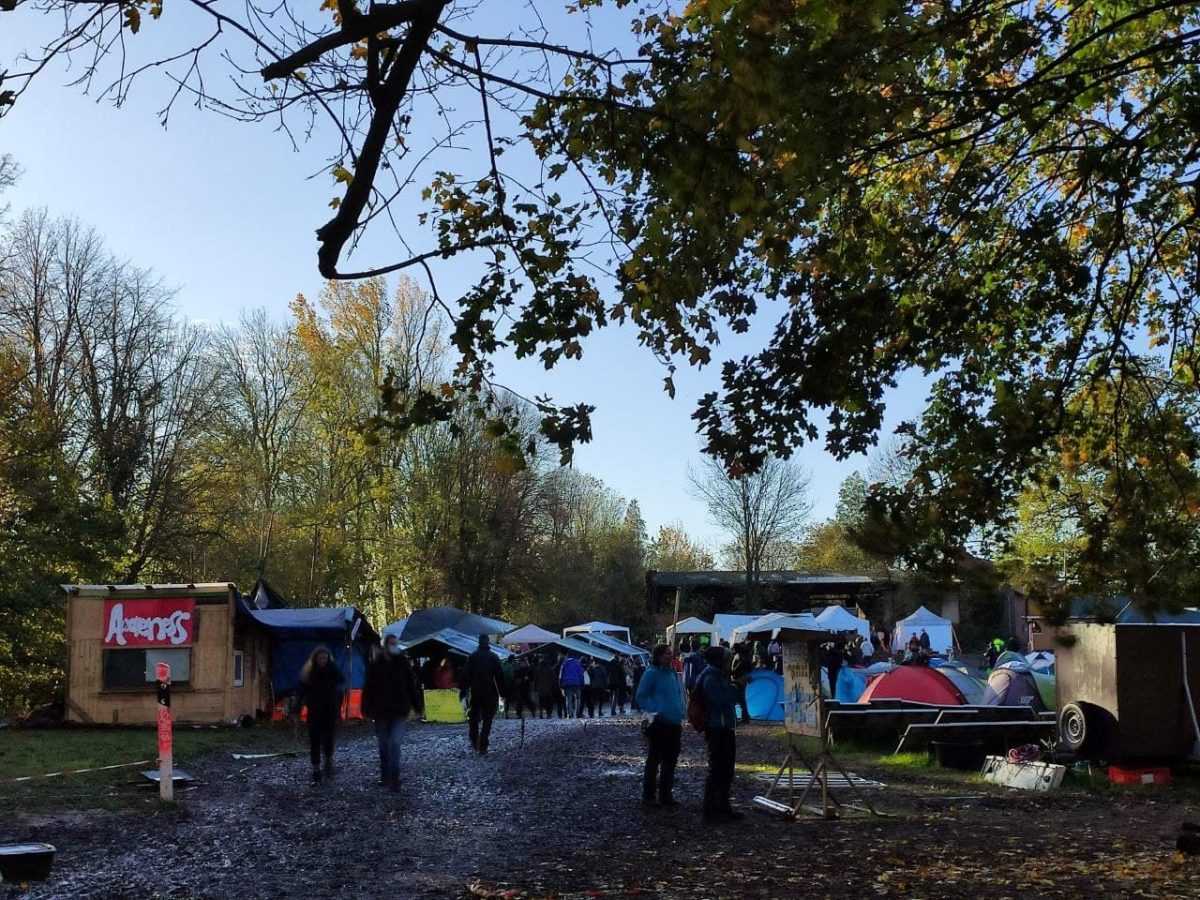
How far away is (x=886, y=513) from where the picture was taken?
10023 mm

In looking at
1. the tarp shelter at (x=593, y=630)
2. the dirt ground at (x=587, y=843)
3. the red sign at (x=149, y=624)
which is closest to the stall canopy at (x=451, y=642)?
the tarp shelter at (x=593, y=630)

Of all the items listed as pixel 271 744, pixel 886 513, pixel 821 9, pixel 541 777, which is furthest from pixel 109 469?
pixel 821 9

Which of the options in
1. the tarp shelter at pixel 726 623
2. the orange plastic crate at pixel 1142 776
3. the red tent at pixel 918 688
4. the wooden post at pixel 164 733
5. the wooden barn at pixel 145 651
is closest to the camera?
the wooden post at pixel 164 733

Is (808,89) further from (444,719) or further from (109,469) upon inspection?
(109,469)

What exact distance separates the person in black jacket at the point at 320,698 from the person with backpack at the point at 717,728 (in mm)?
5011

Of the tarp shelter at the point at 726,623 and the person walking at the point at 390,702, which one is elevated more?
the tarp shelter at the point at 726,623

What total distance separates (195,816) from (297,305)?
37.9m

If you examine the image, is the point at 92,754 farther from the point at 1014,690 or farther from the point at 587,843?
the point at 1014,690

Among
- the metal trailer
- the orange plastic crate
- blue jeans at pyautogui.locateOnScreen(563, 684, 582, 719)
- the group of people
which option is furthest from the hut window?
the orange plastic crate

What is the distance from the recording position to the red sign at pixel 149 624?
2473cm

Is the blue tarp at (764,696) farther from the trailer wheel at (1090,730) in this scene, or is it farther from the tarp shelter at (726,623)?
the trailer wheel at (1090,730)

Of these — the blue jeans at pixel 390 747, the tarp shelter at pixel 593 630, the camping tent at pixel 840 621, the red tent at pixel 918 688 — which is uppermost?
the camping tent at pixel 840 621

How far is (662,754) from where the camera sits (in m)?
13.5

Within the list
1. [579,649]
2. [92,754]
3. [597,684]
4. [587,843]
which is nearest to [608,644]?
[579,649]
